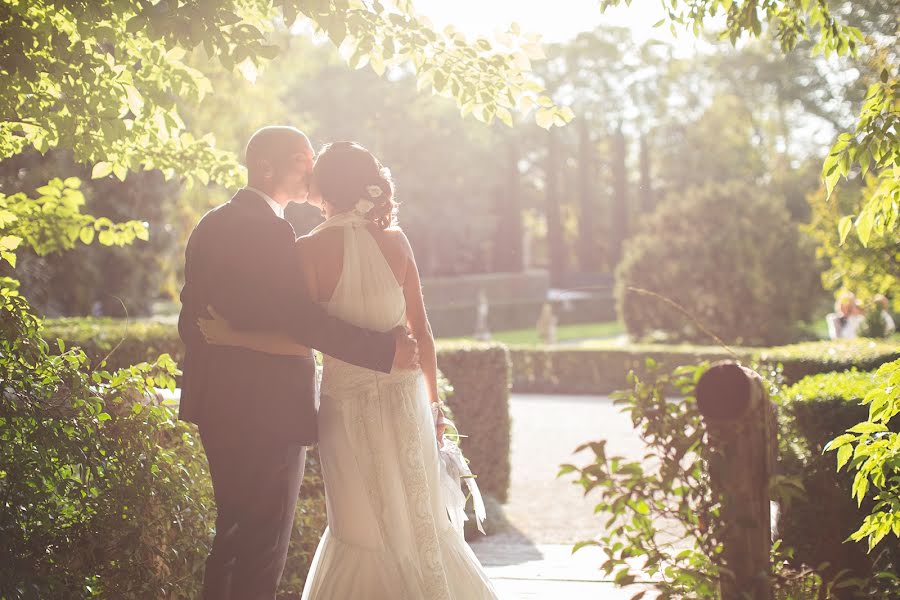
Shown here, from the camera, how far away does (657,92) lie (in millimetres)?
67562

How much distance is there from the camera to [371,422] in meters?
3.90

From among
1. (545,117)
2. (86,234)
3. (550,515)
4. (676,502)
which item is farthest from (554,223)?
(676,502)

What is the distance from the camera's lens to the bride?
382 centimetres

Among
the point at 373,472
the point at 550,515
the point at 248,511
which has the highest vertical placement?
the point at 373,472

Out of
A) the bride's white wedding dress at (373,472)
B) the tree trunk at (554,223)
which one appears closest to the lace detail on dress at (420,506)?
the bride's white wedding dress at (373,472)

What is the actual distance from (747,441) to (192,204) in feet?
73.9

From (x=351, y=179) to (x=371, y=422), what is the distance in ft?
3.01

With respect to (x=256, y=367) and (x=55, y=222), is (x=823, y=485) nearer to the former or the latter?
(x=256, y=367)

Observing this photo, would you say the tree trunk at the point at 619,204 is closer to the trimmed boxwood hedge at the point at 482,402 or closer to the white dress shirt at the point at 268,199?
the trimmed boxwood hedge at the point at 482,402

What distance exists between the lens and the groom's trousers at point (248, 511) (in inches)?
145

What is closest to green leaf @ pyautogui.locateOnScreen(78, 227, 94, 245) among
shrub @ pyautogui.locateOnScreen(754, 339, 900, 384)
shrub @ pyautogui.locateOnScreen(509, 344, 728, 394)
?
shrub @ pyautogui.locateOnScreen(754, 339, 900, 384)

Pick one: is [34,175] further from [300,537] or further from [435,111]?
[435,111]

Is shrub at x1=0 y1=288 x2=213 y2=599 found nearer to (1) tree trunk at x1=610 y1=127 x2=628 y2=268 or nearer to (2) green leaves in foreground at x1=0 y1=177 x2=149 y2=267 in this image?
(2) green leaves in foreground at x1=0 y1=177 x2=149 y2=267

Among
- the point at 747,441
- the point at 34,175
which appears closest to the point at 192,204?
the point at 34,175
